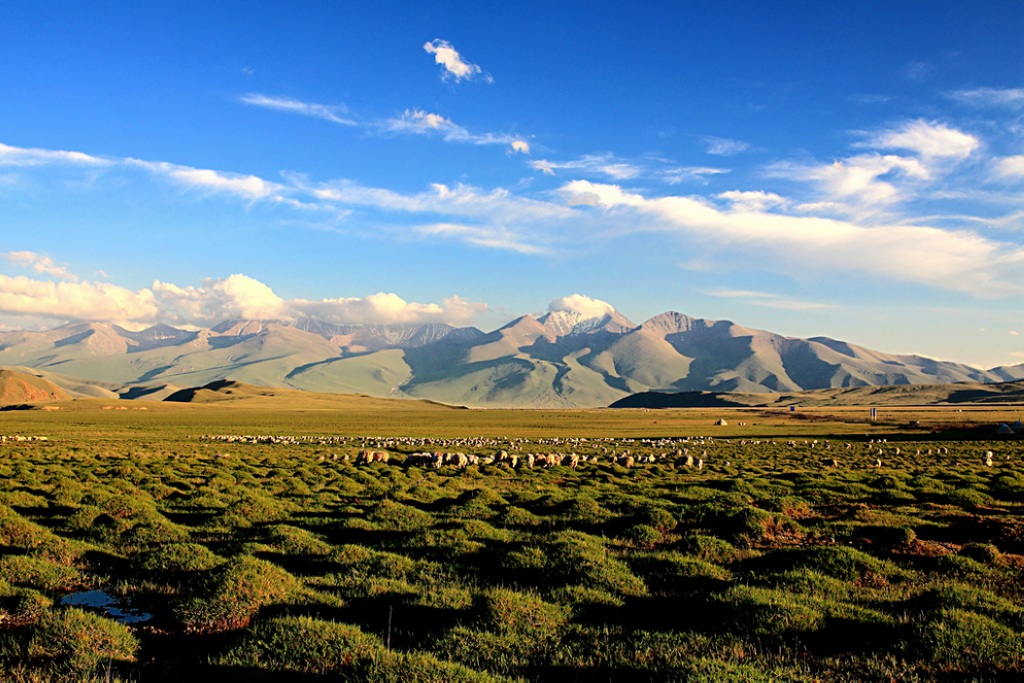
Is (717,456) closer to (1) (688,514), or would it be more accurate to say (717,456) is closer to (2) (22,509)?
(1) (688,514)

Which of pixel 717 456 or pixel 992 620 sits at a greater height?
pixel 992 620

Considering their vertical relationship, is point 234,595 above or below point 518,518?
above

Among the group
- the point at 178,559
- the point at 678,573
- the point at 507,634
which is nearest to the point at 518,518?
the point at 678,573

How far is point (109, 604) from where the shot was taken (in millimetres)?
12672

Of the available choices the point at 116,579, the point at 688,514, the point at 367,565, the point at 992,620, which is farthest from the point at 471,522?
the point at 992,620

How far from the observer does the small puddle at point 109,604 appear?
38.9 ft

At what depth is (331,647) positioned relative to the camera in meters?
9.88

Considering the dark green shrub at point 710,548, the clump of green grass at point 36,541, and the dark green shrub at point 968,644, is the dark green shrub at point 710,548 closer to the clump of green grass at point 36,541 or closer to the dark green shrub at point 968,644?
the dark green shrub at point 968,644

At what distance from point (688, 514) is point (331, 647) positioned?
15.2 meters

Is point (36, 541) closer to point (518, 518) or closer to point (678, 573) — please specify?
point (518, 518)

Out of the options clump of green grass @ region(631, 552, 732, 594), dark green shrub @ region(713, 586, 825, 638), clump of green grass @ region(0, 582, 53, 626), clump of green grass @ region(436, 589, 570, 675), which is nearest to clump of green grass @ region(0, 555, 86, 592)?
clump of green grass @ region(0, 582, 53, 626)

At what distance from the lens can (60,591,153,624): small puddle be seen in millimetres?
11844

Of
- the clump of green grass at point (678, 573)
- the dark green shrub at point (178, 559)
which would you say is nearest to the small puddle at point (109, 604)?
the dark green shrub at point (178, 559)

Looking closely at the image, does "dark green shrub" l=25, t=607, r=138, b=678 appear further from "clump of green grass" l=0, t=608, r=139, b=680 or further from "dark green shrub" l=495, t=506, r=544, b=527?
"dark green shrub" l=495, t=506, r=544, b=527
